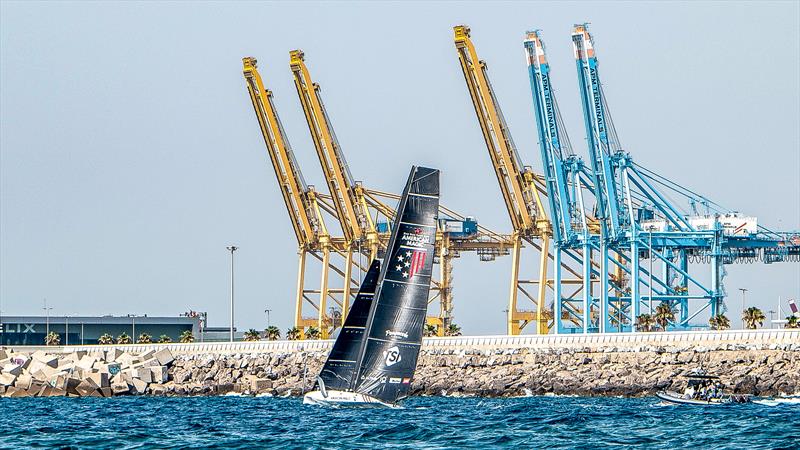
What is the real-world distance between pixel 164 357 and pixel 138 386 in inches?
221

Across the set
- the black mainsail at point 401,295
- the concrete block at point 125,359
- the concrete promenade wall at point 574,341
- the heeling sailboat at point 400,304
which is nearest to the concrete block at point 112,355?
the concrete block at point 125,359

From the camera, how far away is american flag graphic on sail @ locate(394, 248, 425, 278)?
55.5 meters

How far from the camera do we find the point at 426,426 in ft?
164

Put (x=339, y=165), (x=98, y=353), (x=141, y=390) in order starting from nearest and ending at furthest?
(x=141, y=390) < (x=98, y=353) < (x=339, y=165)

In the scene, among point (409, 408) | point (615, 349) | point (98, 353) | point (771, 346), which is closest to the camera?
point (409, 408)

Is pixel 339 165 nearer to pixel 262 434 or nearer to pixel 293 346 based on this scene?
pixel 293 346

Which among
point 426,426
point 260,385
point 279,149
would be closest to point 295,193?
point 279,149

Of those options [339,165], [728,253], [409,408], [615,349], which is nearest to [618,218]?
[728,253]

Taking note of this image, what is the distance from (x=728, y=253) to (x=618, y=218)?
7.09 m

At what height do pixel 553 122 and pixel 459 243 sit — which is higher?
pixel 553 122

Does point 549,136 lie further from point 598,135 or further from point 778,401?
point 778,401

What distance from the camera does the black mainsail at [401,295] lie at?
Answer: 55344 mm

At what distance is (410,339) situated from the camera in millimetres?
55750

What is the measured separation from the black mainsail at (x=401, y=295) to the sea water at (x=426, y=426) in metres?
1.33
